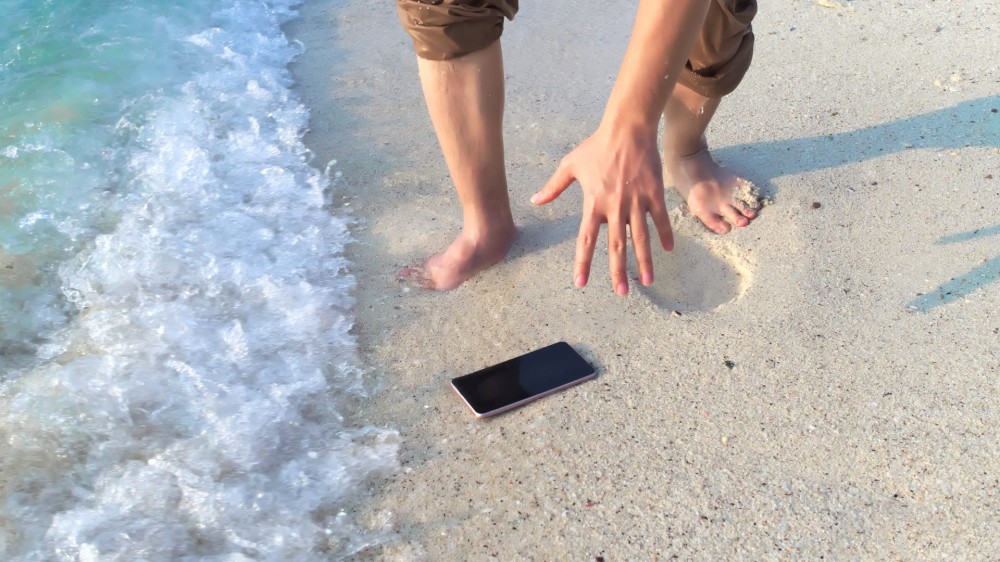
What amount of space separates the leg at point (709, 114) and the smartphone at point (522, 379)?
2.16 ft

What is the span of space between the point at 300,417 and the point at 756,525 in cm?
96

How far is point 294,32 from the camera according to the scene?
373 centimetres

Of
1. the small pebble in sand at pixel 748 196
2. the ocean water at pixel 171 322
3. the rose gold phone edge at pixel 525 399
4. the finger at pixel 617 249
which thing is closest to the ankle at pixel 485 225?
the ocean water at pixel 171 322

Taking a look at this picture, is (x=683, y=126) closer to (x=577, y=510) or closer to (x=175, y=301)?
(x=577, y=510)

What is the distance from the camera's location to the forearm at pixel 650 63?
149 centimetres

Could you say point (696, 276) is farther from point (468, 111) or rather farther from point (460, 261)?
point (468, 111)

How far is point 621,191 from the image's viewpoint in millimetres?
1487

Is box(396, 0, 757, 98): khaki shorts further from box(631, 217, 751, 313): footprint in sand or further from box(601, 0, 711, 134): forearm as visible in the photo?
box(601, 0, 711, 134): forearm

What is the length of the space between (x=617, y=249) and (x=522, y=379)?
19.3 inches

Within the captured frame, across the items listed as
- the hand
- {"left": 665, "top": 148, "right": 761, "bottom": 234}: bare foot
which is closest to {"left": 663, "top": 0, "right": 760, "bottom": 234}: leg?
{"left": 665, "top": 148, "right": 761, "bottom": 234}: bare foot

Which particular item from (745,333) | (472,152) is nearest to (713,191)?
(745,333)

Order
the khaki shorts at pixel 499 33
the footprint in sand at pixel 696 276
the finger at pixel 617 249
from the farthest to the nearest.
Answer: the footprint in sand at pixel 696 276, the khaki shorts at pixel 499 33, the finger at pixel 617 249

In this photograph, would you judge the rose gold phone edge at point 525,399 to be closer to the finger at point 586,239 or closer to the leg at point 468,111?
the finger at point 586,239

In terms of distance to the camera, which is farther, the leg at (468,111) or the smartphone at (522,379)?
the leg at (468,111)
